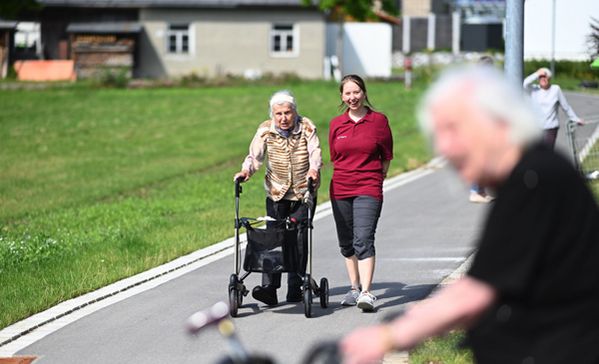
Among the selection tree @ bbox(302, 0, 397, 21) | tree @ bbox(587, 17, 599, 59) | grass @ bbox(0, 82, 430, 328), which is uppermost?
tree @ bbox(302, 0, 397, 21)

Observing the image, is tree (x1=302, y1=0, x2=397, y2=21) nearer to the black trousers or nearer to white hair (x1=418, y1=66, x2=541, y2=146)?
the black trousers

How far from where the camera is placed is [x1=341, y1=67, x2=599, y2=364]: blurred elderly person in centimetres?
348

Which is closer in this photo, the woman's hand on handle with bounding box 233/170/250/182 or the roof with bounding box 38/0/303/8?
the woman's hand on handle with bounding box 233/170/250/182

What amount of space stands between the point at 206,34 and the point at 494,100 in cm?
5529

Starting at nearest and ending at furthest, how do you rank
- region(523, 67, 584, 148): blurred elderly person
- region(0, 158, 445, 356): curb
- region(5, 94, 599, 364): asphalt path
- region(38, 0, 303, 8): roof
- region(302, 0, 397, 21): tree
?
region(5, 94, 599, 364): asphalt path
region(0, 158, 445, 356): curb
region(523, 67, 584, 148): blurred elderly person
region(302, 0, 397, 21): tree
region(38, 0, 303, 8): roof

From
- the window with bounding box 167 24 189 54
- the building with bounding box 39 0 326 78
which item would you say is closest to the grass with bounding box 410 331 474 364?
the building with bounding box 39 0 326 78

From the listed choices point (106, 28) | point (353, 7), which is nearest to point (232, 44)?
point (106, 28)

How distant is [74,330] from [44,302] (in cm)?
95

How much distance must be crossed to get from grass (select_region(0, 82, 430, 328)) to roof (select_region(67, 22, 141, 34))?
30.6ft

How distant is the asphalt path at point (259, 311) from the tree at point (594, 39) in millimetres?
2459

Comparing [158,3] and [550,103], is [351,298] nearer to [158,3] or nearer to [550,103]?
[550,103]

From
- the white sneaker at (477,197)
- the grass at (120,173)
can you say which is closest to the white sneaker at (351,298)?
the grass at (120,173)

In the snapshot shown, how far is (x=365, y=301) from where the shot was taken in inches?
380

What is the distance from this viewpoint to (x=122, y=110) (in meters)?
39.6
